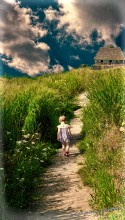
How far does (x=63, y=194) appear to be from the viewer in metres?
8.12

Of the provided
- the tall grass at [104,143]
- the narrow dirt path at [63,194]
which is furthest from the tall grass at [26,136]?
the tall grass at [104,143]

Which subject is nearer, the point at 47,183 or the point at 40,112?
the point at 47,183

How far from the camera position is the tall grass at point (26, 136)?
7793 mm

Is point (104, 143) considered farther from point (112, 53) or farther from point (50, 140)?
point (112, 53)

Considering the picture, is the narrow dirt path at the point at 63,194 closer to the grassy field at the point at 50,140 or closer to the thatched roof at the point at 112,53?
the grassy field at the point at 50,140

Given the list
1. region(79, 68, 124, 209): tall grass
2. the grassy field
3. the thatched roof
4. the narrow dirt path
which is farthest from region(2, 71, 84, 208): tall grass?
the thatched roof

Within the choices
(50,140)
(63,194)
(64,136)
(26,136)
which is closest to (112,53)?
(50,140)

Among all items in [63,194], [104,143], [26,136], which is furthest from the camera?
[104,143]

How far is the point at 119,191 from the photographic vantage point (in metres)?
7.15

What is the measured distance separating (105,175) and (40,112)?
485cm

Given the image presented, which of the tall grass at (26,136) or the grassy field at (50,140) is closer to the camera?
the grassy field at (50,140)

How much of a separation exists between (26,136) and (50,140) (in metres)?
2.98

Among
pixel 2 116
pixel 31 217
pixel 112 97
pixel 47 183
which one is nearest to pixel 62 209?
pixel 31 217

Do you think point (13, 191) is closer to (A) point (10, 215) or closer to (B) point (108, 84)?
(A) point (10, 215)
